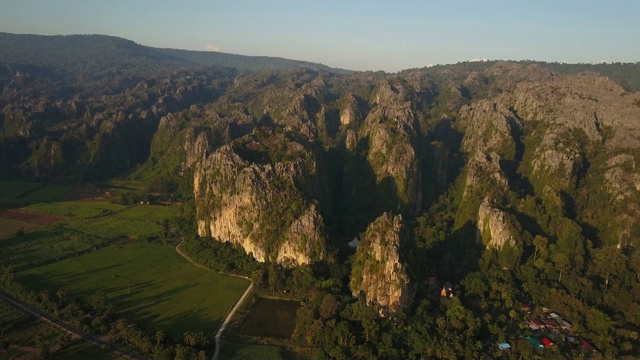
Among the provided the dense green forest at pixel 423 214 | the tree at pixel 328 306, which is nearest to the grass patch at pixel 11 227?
the dense green forest at pixel 423 214

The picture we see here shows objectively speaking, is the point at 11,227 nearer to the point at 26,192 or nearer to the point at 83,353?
the point at 26,192

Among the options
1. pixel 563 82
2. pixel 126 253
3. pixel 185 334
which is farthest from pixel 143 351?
pixel 563 82

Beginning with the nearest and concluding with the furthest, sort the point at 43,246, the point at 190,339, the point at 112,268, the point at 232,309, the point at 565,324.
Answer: the point at 190,339, the point at 565,324, the point at 232,309, the point at 112,268, the point at 43,246

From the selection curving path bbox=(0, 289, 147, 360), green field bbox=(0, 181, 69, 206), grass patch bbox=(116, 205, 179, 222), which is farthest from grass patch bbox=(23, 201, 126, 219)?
curving path bbox=(0, 289, 147, 360)

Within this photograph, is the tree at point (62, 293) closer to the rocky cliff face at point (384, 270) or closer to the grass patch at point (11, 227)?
the grass patch at point (11, 227)

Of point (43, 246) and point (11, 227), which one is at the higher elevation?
point (43, 246)

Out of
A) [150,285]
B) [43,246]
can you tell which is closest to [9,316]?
[150,285]

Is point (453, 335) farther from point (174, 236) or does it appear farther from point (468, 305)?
point (174, 236)
